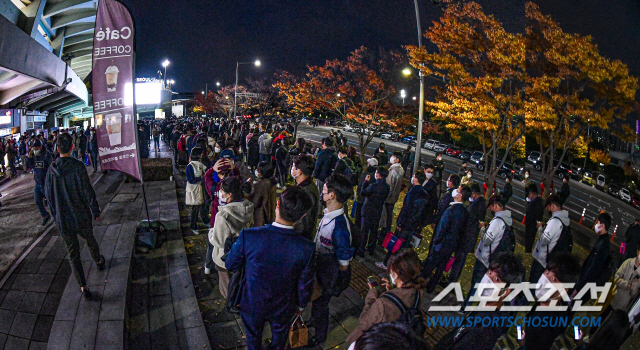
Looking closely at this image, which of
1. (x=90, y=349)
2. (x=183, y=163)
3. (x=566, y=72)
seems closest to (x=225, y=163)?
(x=90, y=349)

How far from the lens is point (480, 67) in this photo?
39.5ft

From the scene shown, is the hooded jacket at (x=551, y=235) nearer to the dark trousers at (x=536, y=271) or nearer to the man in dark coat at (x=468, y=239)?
the dark trousers at (x=536, y=271)

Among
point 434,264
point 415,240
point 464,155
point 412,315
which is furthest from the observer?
point 464,155

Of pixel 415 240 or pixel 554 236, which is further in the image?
pixel 415 240

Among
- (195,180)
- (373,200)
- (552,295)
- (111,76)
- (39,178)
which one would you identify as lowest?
(552,295)

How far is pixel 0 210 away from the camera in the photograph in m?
8.93

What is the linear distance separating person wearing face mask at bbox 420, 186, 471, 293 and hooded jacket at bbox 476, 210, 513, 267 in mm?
391

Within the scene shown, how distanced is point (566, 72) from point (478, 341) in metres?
12.4

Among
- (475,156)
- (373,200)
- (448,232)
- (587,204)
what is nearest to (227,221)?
(373,200)

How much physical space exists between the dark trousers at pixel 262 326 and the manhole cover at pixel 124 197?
6955mm

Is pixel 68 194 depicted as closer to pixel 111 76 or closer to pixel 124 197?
pixel 111 76

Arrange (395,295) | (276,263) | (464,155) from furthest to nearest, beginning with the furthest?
(464,155), (276,263), (395,295)

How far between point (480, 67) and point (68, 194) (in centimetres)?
1236

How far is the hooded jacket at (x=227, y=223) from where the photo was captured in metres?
3.95
